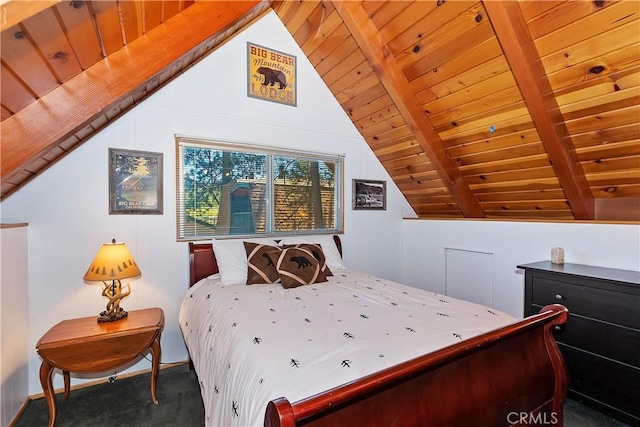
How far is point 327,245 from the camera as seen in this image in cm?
300

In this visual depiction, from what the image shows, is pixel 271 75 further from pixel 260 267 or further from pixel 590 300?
pixel 590 300

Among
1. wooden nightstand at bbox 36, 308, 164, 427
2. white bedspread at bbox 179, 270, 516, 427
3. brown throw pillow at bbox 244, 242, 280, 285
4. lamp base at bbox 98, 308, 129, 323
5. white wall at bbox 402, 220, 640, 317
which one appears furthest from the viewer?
brown throw pillow at bbox 244, 242, 280, 285

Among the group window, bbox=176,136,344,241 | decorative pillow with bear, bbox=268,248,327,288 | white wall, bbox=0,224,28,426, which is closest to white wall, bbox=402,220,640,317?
window, bbox=176,136,344,241

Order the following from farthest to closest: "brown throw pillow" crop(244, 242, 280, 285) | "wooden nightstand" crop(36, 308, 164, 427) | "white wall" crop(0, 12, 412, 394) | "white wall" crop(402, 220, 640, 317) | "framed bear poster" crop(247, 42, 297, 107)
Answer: "framed bear poster" crop(247, 42, 297, 107), "brown throw pillow" crop(244, 242, 280, 285), "white wall" crop(402, 220, 640, 317), "white wall" crop(0, 12, 412, 394), "wooden nightstand" crop(36, 308, 164, 427)

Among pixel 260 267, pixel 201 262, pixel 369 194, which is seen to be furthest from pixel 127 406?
pixel 369 194

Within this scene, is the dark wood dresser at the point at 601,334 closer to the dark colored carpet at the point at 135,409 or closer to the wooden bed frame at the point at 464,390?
the dark colored carpet at the point at 135,409

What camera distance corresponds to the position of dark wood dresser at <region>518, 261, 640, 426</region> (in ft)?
5.61

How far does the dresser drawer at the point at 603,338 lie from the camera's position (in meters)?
1.70

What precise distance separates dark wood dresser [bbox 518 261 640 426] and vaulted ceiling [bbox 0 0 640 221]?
0.83m

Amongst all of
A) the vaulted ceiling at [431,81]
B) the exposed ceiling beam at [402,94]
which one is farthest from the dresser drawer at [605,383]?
the exposed ceiling beam at [402,94]

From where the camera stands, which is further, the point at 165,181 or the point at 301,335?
the point at 165,181

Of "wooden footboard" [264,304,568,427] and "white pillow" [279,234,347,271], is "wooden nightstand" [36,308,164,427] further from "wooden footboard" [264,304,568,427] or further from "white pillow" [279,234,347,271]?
"wooden footboard" [264,304,568,427]

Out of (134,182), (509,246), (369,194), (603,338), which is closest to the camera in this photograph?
(603,338)
